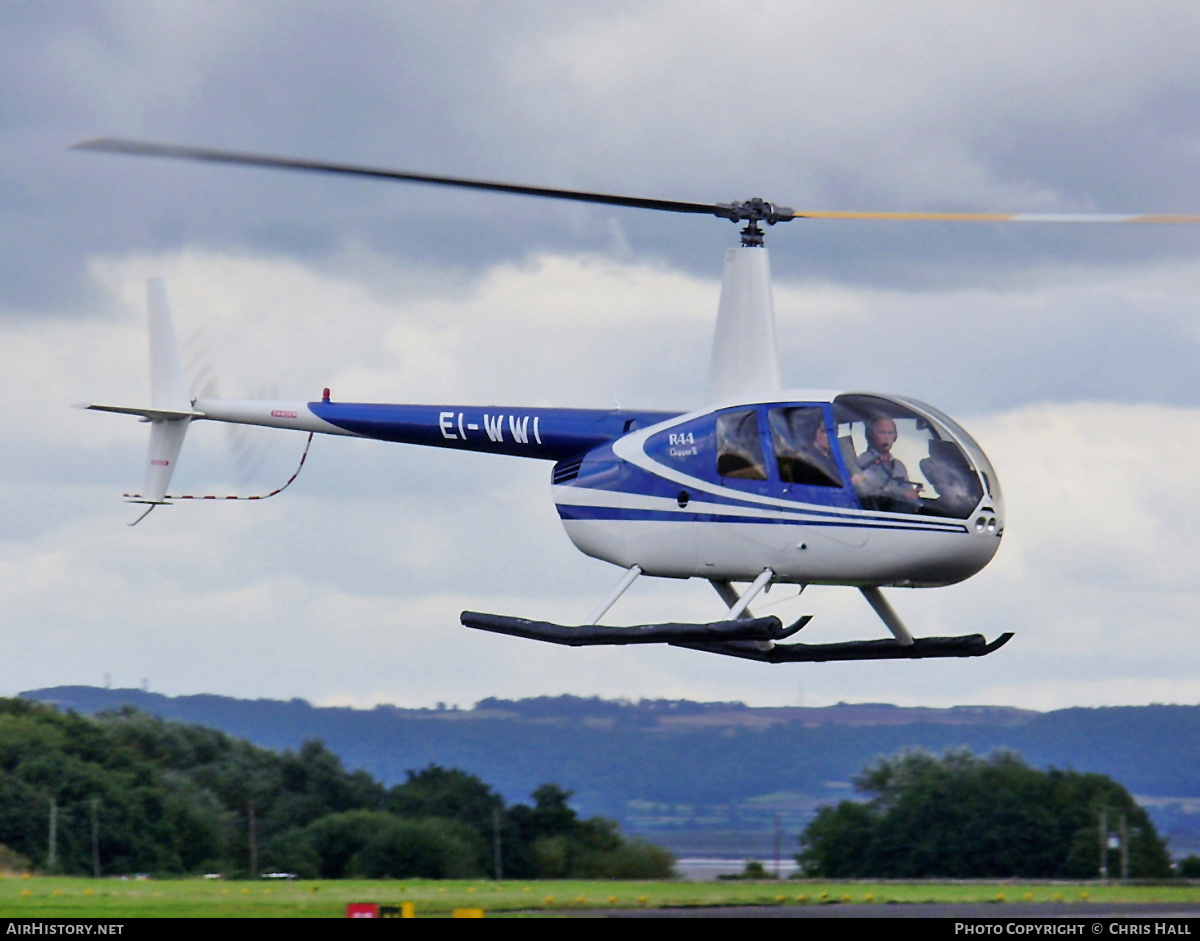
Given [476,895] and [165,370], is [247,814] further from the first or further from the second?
[165,370]

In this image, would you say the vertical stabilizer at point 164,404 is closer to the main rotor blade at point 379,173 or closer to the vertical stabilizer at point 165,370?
the vertical stabilizer at point 165,370

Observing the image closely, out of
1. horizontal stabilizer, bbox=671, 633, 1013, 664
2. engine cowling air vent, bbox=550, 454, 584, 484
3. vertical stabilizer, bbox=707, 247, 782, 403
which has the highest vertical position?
vertical stabilizer, bbox=707, 247, 782, 403

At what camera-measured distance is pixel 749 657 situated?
19734mm

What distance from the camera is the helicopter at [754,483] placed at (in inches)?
679

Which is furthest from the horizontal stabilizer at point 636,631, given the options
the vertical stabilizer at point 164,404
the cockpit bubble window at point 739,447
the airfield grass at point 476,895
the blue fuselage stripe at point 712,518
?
the airfield grass at point 476,895

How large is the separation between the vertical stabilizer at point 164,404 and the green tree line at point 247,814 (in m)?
18.7

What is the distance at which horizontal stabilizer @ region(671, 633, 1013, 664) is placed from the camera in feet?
62.1

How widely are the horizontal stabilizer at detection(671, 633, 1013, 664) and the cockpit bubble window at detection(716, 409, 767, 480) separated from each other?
192 cm

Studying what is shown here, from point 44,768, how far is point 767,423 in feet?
138

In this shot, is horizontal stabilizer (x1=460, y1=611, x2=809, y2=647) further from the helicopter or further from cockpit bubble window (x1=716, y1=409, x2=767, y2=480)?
cockpit bubble window (x1=716, y1=409, x2=767, y2=480)

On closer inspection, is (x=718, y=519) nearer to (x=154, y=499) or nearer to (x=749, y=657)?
(x=749, y=657)

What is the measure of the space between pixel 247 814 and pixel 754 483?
1593 inches

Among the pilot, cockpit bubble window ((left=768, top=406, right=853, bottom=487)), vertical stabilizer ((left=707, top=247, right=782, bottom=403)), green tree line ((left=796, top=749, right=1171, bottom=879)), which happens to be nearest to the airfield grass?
green tree line ((left=796, top=749, right=1171, bottom=879))
